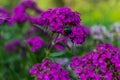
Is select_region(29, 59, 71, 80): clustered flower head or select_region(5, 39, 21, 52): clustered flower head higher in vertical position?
select_region(5, 39, 21, 52): clustered flower head

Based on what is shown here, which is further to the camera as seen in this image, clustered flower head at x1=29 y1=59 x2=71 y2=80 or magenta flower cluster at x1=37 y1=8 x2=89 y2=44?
magenta flower cluster at x1=37 y1=8 x2=89 y2=44

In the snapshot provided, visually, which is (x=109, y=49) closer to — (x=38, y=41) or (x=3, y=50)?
(x=38, y=41)

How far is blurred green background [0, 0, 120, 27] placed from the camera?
362 inches

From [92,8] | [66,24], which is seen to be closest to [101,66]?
[66,24]

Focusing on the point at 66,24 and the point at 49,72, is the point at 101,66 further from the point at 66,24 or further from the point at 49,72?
the point at 66,24

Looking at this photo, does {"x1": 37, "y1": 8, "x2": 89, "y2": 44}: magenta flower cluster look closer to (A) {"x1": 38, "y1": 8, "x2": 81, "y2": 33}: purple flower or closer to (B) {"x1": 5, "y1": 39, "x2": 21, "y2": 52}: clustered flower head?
(A) {"x1": 38, "y1": 8, "x2": 81, "y2": 33}: purple flower

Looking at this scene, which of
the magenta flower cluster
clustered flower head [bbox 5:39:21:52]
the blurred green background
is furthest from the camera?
the blurred green background

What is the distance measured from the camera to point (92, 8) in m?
11.1

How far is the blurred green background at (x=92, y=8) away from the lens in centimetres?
920

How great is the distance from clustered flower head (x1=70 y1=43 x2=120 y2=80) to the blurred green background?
5.29 metres

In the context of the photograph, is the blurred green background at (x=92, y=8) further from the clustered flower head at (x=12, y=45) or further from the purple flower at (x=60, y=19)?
the purple flower at (x=60, y=19)

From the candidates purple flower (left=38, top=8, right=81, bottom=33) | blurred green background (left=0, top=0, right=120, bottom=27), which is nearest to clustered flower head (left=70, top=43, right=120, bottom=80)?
purple flower (left=38, top=8, right=81, bottom=33)

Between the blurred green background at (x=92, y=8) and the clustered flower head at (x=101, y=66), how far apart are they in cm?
529

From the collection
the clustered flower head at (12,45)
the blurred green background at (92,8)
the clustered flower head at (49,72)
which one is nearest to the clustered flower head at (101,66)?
the clustered flower head at (49,72)
